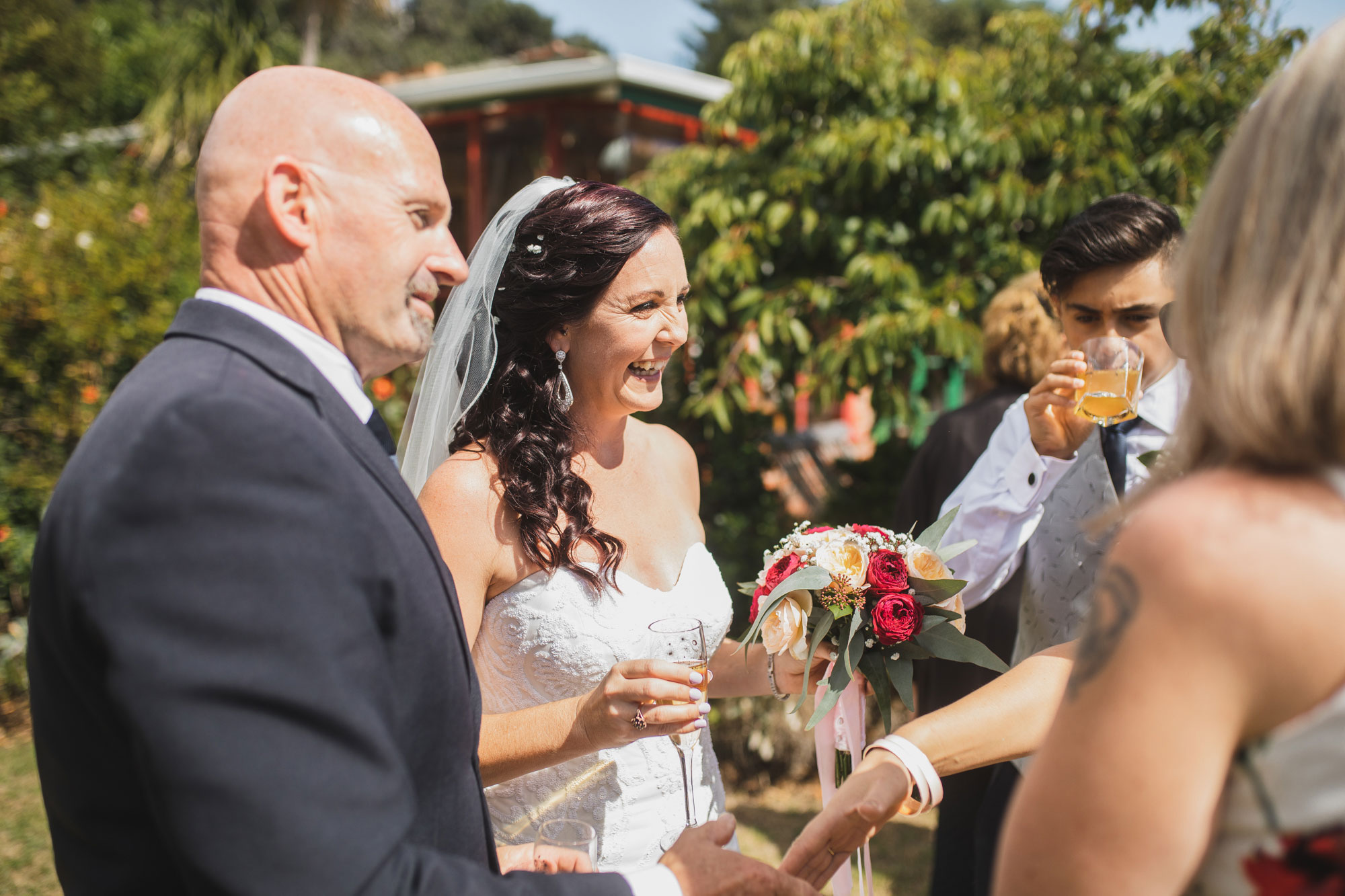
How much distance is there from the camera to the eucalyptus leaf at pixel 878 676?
6.91 ft

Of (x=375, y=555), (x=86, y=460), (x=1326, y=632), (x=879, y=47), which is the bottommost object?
(x=375, y=555)

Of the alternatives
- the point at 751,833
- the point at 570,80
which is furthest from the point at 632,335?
the point at 570,80

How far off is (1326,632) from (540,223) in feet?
6.93

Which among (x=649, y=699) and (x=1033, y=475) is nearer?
(x=649, y=699)

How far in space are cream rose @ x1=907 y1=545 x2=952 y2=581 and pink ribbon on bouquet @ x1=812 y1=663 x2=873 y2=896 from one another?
290 millimetres

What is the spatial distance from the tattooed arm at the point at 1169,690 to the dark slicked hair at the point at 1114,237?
77.4 inches

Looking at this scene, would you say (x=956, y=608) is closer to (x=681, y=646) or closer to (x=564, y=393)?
(x=681, y=646)

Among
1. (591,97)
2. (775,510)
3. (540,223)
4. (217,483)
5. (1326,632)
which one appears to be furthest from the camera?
(591,97)

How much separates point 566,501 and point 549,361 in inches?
17.1

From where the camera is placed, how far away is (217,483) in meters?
1.14

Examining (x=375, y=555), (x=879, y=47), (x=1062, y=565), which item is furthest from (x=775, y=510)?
(x=375, y=555)

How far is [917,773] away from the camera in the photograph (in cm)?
189

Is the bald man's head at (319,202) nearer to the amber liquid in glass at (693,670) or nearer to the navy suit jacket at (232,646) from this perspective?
the navy suit jacket at (232,646)

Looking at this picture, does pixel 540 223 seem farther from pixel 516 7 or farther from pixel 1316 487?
pixel 516 7
